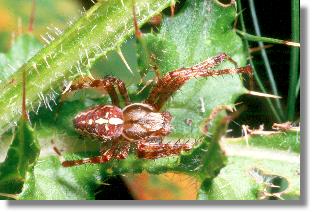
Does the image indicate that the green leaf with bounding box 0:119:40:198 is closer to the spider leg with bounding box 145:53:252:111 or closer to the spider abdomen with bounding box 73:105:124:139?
the spider abdomen with bounding box 73:105:124:139

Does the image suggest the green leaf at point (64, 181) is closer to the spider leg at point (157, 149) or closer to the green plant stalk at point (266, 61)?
the spider leg at point (157, 149)

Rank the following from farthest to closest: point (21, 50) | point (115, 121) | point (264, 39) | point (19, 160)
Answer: point (21, 50)
point (115, 121)
point (264, 39)
point (19, 160)

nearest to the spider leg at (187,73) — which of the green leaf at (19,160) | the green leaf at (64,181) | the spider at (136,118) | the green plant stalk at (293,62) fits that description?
the spider at (136,118)

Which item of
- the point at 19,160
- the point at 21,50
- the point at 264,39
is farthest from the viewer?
the point at 21,50

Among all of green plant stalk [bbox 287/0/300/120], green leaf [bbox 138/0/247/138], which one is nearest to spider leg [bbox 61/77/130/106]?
green leaf [bbox 138/0/247/138]

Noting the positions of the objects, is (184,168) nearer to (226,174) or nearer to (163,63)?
(226,174)

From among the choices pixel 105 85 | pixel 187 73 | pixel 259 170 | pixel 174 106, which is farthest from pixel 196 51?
pixel 259 170

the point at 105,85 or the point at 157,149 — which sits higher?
the point at 105,85

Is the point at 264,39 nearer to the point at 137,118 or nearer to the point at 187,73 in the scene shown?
the point at 187,73
